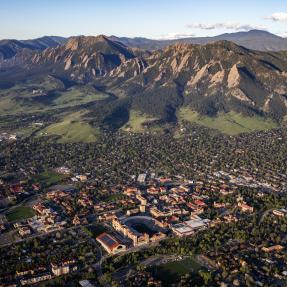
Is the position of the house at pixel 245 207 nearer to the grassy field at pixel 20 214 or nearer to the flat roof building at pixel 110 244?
the flat roof building at pixel 110 244

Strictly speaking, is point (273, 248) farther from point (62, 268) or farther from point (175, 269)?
point (62, 268)

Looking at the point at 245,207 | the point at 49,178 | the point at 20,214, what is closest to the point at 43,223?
the point at 20,214

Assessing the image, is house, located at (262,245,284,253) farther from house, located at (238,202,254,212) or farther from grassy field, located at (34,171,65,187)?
grassy field, located at (34,171,65,187)

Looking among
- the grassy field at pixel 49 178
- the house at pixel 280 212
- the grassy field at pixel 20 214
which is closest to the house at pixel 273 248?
the house at pixel 280 212

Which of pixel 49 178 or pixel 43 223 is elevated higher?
pixel 43 223

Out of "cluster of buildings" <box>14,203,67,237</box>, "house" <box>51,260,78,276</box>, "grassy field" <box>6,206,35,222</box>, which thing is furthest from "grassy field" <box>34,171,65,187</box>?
"house" <box>51,260,78,276</box>

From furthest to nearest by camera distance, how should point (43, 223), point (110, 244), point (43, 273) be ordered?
point (43, 223), point (110, 244), point (43, 273)

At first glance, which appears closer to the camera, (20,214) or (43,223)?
(43,223)
